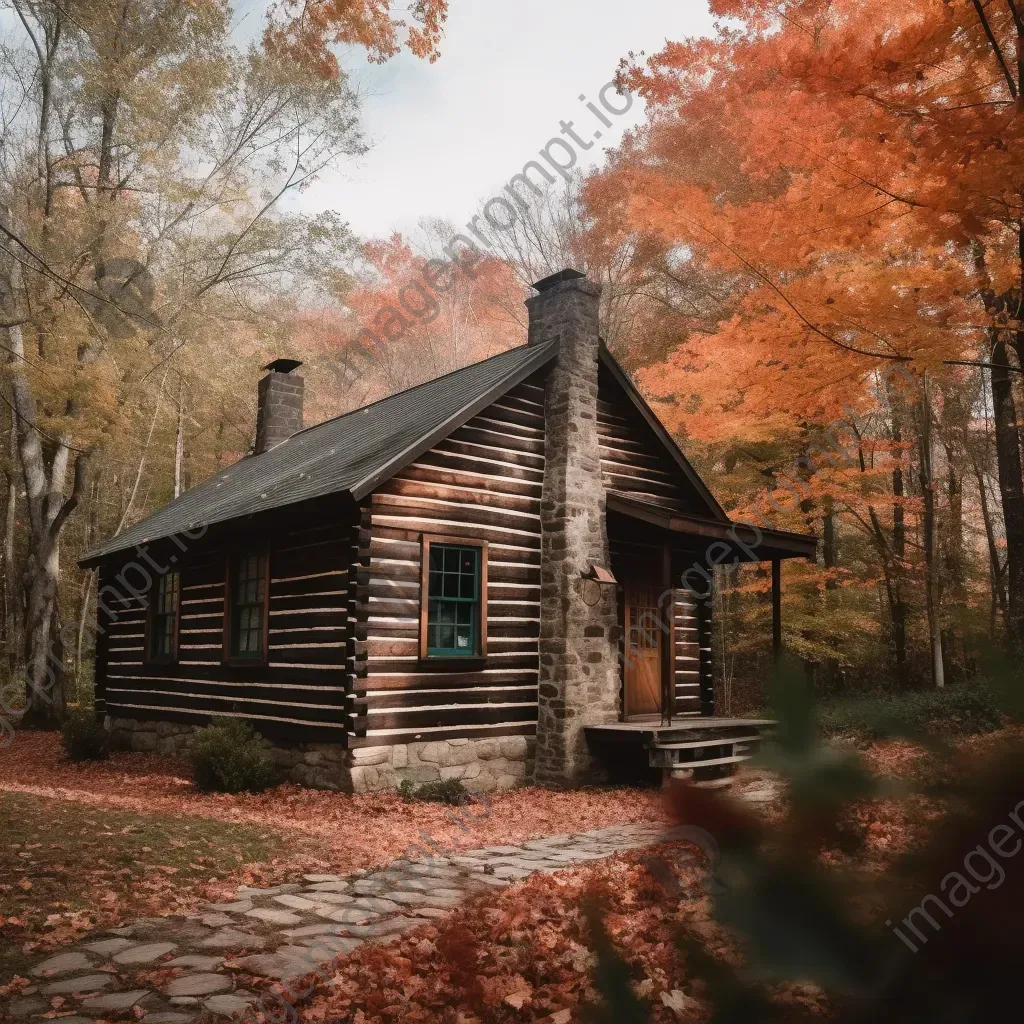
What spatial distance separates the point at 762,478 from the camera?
61.2 feet

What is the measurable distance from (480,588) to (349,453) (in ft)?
9.63

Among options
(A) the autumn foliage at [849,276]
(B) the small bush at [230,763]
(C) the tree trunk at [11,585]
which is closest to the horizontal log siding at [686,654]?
(A) the autumn foliage at [849,276]

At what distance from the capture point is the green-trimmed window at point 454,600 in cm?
1130

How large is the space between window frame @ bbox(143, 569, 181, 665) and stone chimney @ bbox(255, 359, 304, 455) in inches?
170

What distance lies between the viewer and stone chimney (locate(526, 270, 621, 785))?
38.5 feet

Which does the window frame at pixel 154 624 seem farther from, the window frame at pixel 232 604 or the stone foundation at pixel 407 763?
the stone foundation at pixel 407 763

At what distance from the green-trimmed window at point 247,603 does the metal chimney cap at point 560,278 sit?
5856mm

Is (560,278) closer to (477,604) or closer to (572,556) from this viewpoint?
(572,556)

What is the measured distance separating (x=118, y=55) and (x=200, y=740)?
14.4 m

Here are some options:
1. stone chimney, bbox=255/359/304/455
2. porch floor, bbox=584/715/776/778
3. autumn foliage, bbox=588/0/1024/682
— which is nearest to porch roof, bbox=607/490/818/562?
autumn foliage, bbox=588/0/1024/682

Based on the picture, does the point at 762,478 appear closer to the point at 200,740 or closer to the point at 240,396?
the point at 200,740

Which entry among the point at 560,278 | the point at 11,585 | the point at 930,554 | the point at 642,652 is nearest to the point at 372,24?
the point at 560,278

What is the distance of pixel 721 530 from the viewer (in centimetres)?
1234

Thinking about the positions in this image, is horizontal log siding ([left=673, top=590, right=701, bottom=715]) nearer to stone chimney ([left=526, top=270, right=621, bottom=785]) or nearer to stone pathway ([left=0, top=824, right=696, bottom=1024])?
stone chimney ([left=526, top=270, right=621, bottom=785])
